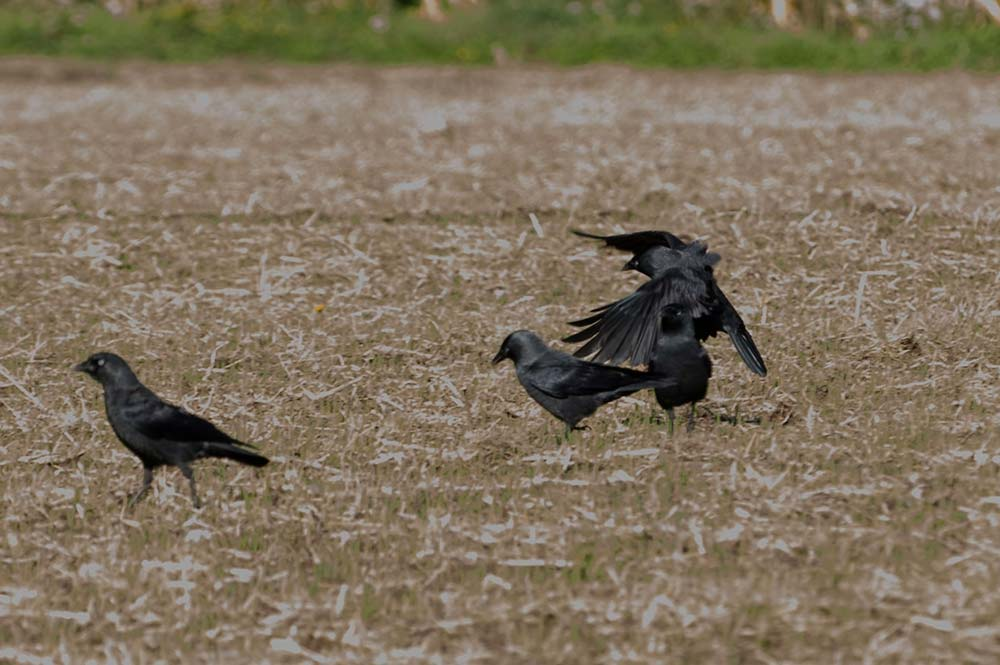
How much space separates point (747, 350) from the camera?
7555mm

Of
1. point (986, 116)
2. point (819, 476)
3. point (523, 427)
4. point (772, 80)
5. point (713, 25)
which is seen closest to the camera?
point (819, 476)

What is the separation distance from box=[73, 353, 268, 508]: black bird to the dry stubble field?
223mm

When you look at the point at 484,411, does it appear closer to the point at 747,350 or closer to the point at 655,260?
the point at 655,260

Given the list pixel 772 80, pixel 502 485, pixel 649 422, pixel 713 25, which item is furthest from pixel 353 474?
pixel 713 25

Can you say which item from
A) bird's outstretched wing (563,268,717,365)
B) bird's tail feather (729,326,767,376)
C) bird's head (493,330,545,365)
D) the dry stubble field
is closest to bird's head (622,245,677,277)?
bird's outstretched wing (563,268,717,365)

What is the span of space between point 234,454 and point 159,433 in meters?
0.33

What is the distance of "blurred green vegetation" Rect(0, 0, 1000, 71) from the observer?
2406 cm

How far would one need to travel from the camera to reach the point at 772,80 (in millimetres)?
22562

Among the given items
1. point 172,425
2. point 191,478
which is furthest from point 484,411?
point 172,425

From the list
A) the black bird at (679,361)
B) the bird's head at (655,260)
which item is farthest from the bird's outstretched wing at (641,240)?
the black bird at (679,361)

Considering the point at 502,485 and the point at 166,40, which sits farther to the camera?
the point at 166,40

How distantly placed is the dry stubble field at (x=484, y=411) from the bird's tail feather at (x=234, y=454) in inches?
9.1

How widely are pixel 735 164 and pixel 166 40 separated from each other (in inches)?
555

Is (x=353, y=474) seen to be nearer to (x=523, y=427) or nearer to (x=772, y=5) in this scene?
(x=523, y=427)
